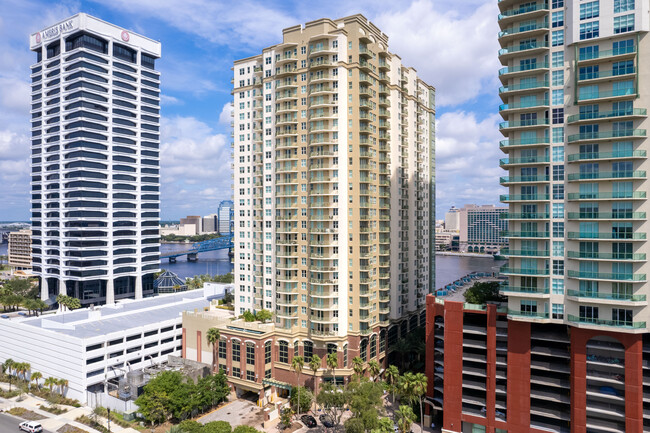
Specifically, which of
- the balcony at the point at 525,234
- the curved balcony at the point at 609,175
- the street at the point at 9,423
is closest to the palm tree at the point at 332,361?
the balcony at the point at 525,234

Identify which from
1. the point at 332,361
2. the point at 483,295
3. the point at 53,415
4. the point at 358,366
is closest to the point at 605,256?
the point at 483,295

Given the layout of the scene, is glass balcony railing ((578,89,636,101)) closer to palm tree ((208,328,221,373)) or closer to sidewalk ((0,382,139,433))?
palm tree ((208,328,221,373))

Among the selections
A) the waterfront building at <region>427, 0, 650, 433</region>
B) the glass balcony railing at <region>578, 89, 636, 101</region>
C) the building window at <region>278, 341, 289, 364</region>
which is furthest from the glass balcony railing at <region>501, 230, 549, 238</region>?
the building window at <region>278, 341, 289, 364</region>

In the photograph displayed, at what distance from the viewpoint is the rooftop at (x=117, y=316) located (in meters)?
75.9

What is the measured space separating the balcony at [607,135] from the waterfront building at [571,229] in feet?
0.49

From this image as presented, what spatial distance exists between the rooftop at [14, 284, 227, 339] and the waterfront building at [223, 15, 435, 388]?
20169 millimetres

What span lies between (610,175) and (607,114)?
283 inches

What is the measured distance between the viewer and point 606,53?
48250 mm

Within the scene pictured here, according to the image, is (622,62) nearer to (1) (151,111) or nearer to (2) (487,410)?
(2) (487,410)

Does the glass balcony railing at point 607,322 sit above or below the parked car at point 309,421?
above

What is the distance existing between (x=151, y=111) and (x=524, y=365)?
131535 millimetres

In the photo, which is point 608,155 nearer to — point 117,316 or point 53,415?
point 53,415

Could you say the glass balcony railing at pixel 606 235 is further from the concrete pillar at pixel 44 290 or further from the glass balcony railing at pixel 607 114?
the concrete pillar at pixel 44 290

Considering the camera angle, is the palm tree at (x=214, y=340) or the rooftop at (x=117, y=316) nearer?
the palm tree at (x=214, y=340)
